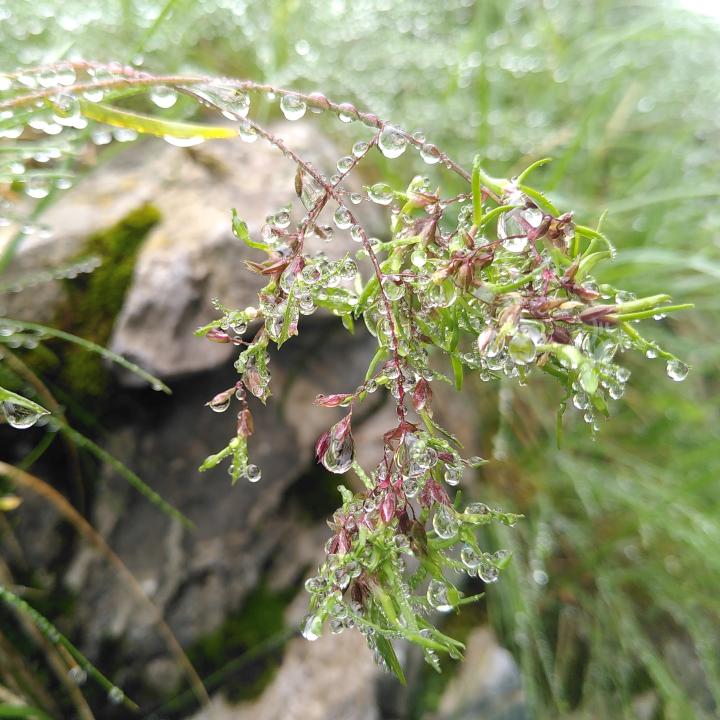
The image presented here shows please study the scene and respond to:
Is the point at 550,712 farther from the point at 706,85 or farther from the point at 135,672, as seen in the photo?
the point at 706,85

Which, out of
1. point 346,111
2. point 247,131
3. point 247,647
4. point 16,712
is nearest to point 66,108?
point 247,131

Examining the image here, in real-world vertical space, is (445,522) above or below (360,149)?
below

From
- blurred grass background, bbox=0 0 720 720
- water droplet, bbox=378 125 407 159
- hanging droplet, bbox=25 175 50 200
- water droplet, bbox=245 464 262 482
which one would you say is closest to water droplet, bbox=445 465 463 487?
water droplet, bbox=245 464 262 482

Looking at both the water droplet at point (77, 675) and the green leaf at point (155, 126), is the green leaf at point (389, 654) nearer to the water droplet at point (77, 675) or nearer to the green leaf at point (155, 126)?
the green leaf at point (155, 126)

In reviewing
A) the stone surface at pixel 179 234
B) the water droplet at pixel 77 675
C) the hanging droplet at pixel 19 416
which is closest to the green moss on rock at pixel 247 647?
the water droplet at pixel 77 675

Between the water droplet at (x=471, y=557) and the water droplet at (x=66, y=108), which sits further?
the water droplet at (x=66, y=108)

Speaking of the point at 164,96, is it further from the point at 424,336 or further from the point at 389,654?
the point at 389,654
